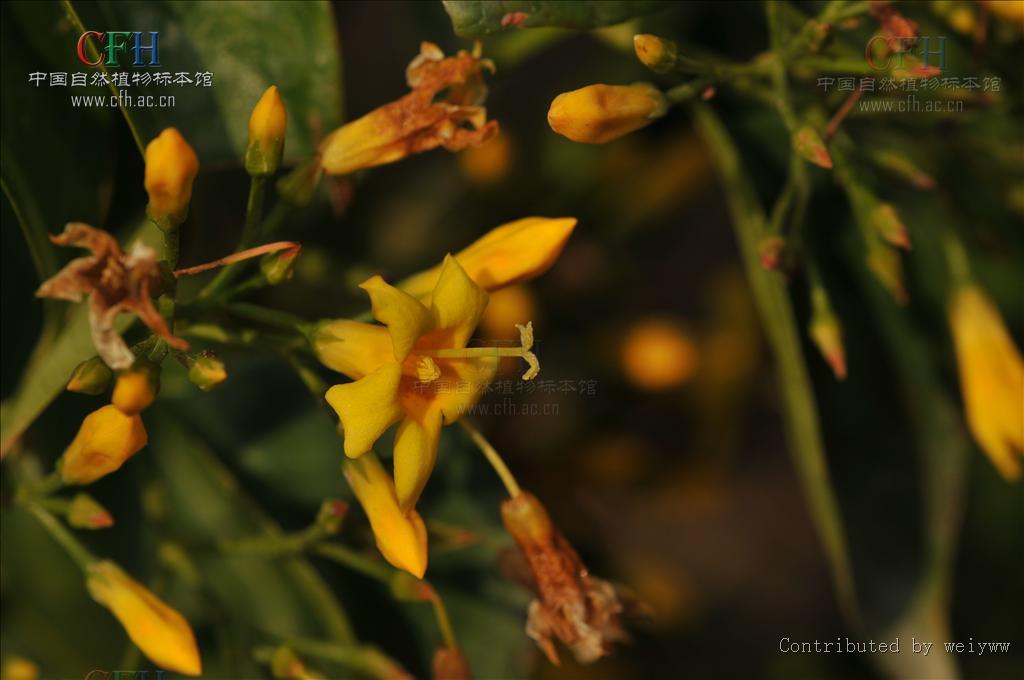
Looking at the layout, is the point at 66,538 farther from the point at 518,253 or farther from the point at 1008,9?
the point at 1008,9

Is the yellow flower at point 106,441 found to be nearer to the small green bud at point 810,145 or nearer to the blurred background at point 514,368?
the blurred background at point 514,368

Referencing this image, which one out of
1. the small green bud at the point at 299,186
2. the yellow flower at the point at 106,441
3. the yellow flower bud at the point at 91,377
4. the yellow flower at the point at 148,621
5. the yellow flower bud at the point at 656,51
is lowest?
the yellow flower at the point at 148,621

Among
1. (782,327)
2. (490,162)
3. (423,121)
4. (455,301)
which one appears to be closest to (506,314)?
(490,162)

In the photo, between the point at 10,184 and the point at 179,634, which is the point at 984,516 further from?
the point at 10,184

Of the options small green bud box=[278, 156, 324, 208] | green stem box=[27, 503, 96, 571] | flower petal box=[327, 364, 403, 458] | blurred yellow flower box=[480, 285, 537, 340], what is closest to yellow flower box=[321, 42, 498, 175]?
small green bud box=[278, 156, 324, 208]

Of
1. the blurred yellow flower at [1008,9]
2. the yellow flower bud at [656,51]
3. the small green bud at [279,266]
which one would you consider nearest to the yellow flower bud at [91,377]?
the small green bud at [279,266]

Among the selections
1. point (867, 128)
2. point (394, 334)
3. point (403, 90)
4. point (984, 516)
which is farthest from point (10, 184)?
point (984, 516)
